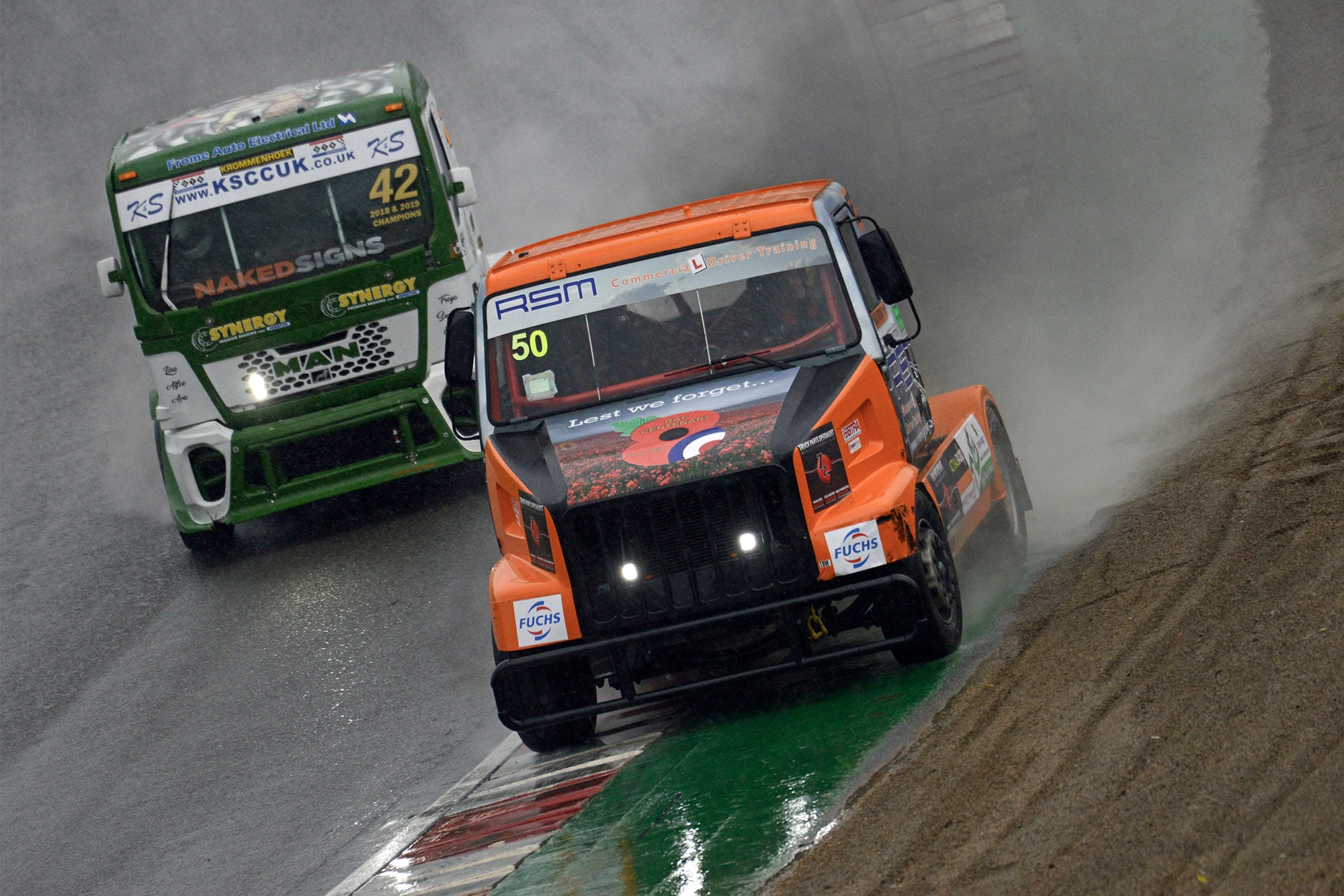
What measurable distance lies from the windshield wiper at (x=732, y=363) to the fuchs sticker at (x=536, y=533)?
97 cm

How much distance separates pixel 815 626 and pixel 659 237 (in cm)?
215

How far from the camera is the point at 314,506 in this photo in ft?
46.9

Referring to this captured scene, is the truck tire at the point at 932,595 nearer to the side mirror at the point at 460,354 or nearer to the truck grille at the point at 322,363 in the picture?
the side mirror at the point at 460,354

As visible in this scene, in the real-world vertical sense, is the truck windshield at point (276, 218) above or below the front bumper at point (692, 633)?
above

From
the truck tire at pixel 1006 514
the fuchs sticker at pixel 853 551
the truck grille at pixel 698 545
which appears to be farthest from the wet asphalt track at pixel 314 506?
the fuchs sticker at pixel 853 551

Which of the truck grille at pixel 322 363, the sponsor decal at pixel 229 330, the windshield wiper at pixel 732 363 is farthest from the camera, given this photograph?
the truck grille at pixel 322 363

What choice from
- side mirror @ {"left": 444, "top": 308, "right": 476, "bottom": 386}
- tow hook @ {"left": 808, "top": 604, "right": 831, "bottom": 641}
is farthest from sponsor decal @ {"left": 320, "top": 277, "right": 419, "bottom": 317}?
tow hook @ {"left": 808, "top": 604, "right": 831, "bottom": 641}

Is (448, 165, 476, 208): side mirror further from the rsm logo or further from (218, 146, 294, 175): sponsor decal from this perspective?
the rsm logo

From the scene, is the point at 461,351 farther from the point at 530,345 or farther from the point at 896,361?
the point at 896,361

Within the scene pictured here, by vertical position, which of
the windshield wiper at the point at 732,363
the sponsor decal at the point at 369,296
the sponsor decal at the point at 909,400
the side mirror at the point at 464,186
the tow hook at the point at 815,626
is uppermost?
the side mirror at the point at 464,186

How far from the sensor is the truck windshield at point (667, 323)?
7602mm

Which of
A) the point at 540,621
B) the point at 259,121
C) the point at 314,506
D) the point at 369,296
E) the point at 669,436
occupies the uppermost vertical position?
the point at 259,121

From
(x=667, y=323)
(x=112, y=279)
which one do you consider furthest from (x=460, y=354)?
(x=112, y=279)

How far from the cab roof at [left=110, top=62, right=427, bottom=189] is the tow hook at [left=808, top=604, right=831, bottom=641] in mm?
7457
